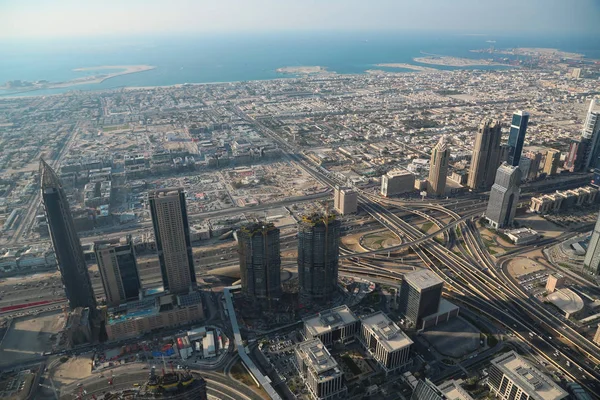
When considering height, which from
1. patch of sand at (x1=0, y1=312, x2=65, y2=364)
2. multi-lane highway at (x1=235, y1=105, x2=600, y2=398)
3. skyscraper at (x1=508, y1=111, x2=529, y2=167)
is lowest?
patch of sand at (x1=0, y1=312, x2=65, y2=364)

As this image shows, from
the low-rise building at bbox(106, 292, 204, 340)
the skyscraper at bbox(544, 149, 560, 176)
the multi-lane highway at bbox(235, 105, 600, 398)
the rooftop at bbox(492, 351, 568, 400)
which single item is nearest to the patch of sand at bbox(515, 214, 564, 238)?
the multi-lane highway at bbox(235, 105, 600, 398)

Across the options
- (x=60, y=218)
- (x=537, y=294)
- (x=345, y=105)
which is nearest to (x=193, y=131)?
(x=345, y=105)

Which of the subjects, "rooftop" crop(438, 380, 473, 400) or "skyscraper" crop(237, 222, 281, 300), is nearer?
"rooftop" crop(438, 380, 473, 400)

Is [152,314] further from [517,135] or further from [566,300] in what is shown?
[517,135]

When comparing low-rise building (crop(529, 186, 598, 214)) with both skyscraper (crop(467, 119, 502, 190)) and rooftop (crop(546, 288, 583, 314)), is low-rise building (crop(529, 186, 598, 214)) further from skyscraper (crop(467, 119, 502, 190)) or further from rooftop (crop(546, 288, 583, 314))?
rooftop (crop(546, 288, 583, 314))

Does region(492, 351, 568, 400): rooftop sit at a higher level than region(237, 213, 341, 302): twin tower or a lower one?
lower

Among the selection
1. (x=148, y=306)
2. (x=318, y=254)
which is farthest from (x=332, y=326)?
(x=148, y=306)

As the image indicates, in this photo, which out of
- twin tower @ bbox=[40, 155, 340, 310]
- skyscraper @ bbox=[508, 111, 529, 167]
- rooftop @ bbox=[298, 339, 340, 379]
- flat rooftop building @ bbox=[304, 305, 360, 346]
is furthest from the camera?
skyscraper @ bbox=[508, 111, 529, 167]
